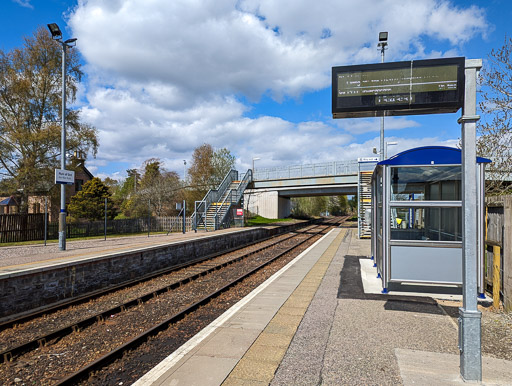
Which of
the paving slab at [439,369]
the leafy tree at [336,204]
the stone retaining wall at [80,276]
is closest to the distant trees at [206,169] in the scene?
the stone retaining wall at [80,276]

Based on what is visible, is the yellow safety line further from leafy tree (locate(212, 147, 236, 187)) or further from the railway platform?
leafy tree (locate(212, 147, 236, 187))

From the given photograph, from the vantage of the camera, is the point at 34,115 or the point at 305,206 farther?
the point at 305,206

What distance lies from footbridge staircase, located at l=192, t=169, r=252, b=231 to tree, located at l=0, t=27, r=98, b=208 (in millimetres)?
10359

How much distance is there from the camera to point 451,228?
7320 millimetres

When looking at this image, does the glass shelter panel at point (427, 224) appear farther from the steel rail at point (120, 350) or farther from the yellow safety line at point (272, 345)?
the steel rail at point (120, 350)

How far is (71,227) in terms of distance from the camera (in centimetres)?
2333

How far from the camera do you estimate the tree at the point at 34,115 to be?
25.0 metres

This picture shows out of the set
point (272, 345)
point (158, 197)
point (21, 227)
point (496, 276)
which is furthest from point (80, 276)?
point (158, 197)

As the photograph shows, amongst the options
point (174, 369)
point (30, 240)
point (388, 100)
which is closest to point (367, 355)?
point (174, 369)

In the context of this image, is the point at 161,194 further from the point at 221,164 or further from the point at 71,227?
the point at 71,227

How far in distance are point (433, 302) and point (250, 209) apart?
44.8m

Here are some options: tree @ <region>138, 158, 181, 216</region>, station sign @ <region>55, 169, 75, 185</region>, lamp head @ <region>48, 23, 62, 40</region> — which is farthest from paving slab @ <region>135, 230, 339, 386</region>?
tree @ <region>138, 158, 181, 216</region>

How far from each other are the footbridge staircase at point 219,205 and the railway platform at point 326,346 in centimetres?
1860

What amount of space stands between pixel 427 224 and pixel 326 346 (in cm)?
455
